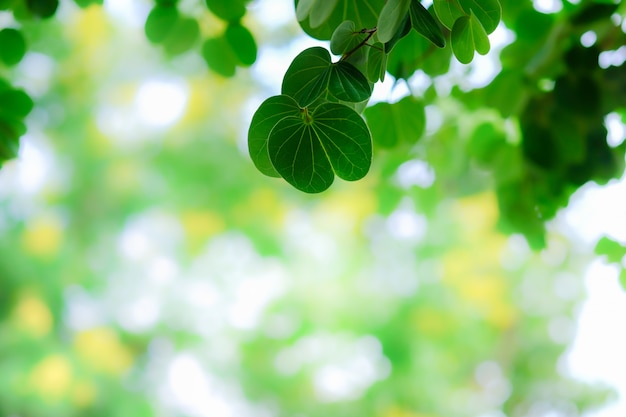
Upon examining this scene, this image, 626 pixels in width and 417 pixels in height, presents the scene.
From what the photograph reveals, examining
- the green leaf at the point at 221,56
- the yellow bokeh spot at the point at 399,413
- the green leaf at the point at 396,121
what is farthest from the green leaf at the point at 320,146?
the yellow bokeh spot at the point at 399,413

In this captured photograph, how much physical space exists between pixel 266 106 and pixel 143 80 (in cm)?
259

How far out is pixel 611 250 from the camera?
58 cm

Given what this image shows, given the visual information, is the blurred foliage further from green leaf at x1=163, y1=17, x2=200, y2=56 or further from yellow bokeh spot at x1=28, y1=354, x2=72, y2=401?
green leaf at x1=163, y1=17, x2=200, y2=56

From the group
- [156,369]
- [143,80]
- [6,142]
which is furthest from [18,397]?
[6,142]

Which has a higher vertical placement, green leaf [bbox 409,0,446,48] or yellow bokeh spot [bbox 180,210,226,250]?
yellow bokeh spot [bbox 180,210,226,250]

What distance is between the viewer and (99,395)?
2428mm

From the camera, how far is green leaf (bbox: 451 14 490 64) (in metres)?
0.31

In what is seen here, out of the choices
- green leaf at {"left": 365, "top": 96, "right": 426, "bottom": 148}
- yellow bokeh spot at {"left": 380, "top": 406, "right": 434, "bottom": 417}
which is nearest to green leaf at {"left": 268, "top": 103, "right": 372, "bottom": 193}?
green leaf at {"left": 365, "top": 96, "right": 426, "bottom": 148}

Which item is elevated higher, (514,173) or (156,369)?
(156,369)

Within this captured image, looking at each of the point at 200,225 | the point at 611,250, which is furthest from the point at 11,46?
the point at 200,225

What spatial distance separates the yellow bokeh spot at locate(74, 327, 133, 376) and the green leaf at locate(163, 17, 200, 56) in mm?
2102

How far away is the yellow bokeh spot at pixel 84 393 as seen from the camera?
94.9 inches

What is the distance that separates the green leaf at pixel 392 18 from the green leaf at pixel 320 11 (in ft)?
0.12

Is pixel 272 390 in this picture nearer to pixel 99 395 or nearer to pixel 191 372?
pixel 191 372
